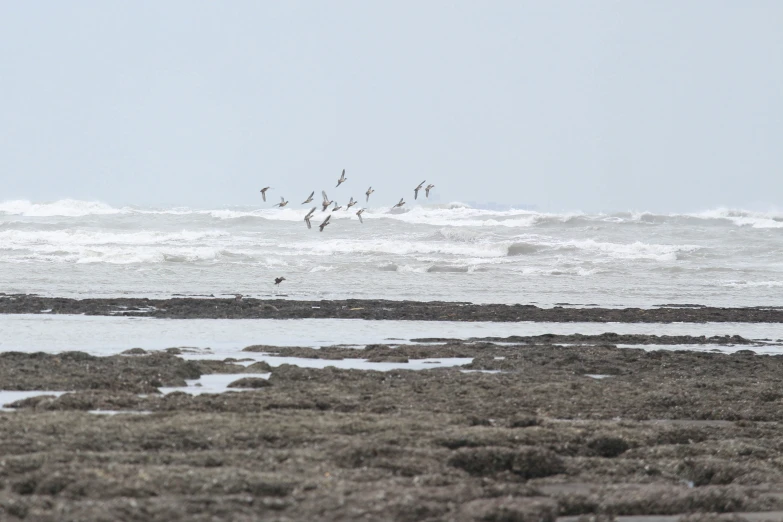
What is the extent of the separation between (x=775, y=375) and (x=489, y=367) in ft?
12.2

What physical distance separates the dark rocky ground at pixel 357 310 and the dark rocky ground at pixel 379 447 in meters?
8.36

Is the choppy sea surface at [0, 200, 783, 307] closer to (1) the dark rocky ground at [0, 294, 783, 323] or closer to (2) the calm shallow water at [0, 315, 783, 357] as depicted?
(1) the dark rocky ground at [0, 294, 783, 323]

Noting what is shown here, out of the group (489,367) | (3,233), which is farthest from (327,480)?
(3,233)

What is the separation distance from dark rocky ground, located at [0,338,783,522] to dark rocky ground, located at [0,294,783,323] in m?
8.36

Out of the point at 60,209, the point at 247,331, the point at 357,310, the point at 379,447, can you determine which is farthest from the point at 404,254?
the point at 379,447

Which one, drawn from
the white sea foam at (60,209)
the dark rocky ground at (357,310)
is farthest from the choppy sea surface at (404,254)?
the dark rocky ground at (357,310)

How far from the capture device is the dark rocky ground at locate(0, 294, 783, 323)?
2042 cm

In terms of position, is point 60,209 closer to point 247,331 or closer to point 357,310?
point 357,310

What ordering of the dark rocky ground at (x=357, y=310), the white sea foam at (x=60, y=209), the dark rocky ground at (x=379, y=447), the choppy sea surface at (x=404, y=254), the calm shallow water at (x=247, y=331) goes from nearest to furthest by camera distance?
1. the dark rocky ground at (x=379, y=447)
2. the calm shallow water at (x=247, y=331)
3. the dark rocky ground at (x=357, y=310)
4. the choppy sea surface at (x=404, y=254)
5. the white sea foam at (x=60, y=209)

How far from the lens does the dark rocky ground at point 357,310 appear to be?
20.4 metres

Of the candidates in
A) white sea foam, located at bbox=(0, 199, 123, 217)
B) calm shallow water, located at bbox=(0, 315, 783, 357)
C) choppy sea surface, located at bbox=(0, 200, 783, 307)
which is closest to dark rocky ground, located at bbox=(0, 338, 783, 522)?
calm shallow water, located at bbox=(0, 315, 783, 357)

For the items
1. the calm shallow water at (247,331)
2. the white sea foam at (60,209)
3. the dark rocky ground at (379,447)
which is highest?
the white sea foam at (60,209)

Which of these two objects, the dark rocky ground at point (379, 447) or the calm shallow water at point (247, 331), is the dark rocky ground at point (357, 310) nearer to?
the calm shallow water at point (247, 331)

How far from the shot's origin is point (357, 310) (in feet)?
71.1
